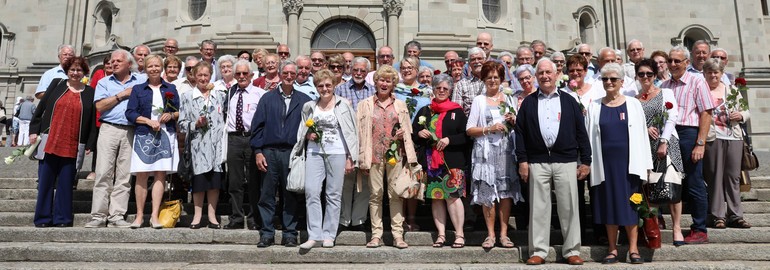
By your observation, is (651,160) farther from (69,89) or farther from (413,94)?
(69,89)

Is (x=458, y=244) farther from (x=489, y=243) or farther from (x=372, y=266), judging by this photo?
(x=372, y=266)

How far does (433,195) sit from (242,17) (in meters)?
13.9

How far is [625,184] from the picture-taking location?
19.4 ft

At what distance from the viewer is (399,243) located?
6340mm

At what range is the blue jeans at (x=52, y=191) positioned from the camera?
7.04 m

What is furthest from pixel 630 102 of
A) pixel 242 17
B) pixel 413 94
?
pixel 242 17

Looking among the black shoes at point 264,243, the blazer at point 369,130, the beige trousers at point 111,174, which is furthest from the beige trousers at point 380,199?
the beige trousers at point 111,174

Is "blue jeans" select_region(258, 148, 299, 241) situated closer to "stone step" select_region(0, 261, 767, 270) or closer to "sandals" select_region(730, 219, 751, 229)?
"stone step" select_region(0, 261, 767, 270)

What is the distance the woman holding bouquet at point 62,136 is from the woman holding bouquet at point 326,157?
330cm

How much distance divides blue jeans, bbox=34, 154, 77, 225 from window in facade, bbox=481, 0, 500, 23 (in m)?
15.6

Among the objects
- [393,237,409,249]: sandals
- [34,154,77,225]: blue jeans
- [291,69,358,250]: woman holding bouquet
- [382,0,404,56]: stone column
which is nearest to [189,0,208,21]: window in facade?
[382,0,404,56]: stone column

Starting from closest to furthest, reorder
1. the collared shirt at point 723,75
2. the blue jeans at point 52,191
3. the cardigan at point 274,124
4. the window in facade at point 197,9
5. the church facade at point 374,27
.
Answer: the cardigan at point 274,124 < the blue jeans at point 52,191 < the collared shirt at point 723,75 < the church facade at point 374,27 < the window in facade at point 197,9

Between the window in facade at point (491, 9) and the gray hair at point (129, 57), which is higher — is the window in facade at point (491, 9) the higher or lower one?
the higher one

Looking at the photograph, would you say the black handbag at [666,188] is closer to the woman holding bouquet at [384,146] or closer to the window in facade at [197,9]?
the woman holding bouquet at [384,146]
